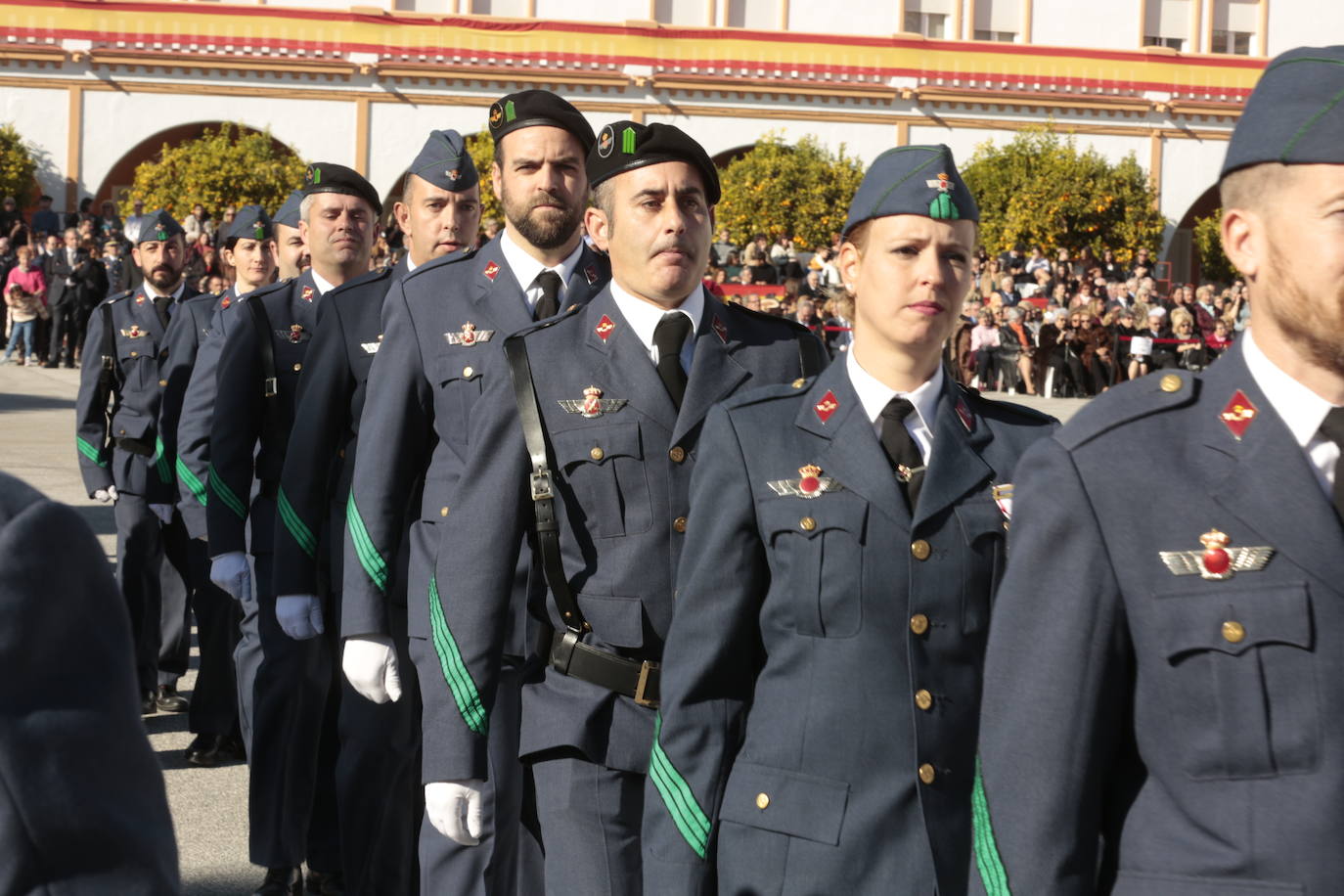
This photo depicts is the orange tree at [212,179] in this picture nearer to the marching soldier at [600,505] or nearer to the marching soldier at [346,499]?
the marching soldier at [346,499]

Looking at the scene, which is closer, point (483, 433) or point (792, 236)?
point (483, 433)

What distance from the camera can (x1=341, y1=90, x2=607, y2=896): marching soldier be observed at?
5.11 meters

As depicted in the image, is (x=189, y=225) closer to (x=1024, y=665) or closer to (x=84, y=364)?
(x=84, y=364)

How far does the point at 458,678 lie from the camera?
4250 millimetres

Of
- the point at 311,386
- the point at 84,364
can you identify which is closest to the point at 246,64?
the point at 84,364

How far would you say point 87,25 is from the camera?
4675 centimetres

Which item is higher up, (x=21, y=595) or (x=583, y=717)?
(x=21, y=595)

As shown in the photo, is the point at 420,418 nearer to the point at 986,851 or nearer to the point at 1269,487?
the point at 986,851

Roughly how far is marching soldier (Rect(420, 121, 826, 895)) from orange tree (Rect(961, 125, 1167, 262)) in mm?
39731

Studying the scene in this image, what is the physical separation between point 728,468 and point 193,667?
7103 millimetres

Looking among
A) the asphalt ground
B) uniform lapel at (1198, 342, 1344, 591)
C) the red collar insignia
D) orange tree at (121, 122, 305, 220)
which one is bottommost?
the asphalt ground

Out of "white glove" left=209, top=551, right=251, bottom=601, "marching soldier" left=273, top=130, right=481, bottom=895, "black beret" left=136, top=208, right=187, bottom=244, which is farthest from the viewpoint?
"black beret" left=136, top=208, right=187, bottom=244

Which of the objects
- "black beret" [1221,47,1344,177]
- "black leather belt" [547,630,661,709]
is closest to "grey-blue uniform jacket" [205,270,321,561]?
"black leather belt" [547,630,661,709]

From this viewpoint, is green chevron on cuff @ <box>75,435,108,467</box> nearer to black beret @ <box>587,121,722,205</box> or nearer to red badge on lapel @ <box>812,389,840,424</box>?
black beret @ <box>587,121,722,205</box>
